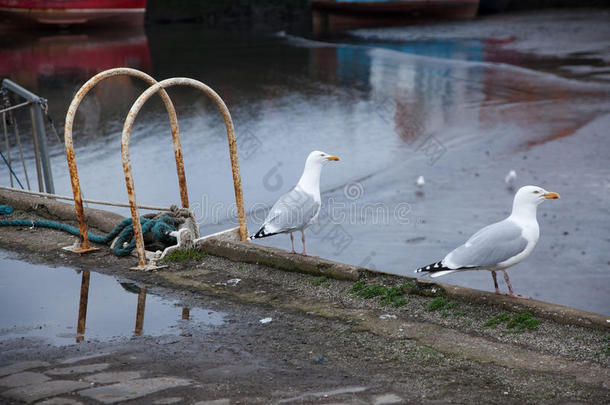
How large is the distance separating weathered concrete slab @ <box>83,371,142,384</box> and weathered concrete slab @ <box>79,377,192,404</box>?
8cm

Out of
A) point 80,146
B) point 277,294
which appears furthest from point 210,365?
point 80,146

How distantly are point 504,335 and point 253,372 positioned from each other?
5.82 feet

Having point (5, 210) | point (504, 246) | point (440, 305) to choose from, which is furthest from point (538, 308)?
point (5, 210)

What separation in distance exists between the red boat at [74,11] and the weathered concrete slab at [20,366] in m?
37.8

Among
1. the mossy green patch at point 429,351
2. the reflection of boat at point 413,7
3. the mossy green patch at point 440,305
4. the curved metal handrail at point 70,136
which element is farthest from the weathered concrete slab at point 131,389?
the reflection of boat at point 413,7

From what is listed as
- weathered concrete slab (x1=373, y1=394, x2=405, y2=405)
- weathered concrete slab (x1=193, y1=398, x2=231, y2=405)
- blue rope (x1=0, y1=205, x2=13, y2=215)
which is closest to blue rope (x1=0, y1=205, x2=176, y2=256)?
blue rope (x1=0, y1=205, x2=13, y2=215)

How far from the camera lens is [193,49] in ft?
100

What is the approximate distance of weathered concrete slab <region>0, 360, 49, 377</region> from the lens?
15.8 ft

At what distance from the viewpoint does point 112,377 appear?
469 centimetres

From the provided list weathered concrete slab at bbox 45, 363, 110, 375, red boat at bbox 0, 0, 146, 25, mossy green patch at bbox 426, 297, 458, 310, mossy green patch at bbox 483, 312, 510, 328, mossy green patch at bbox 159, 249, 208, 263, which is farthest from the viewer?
red boat at bbox 0, 0, 146, 25

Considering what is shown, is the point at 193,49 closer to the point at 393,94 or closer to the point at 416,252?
the point at 393,94

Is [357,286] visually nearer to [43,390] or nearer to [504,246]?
[504,246]

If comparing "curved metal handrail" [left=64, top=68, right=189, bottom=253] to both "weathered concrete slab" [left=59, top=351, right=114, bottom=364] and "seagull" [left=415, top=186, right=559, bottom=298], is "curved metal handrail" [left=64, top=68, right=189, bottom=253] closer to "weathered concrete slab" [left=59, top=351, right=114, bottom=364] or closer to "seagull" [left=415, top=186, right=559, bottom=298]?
"weathered concrete slab" [left=59, top=351, right=114, bottom=364]

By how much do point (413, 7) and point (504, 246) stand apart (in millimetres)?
34341
